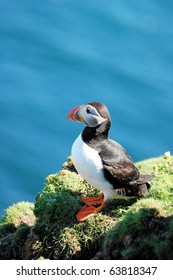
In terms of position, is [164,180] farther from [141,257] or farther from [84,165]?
[141,257]

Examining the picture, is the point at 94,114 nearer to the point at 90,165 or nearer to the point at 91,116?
the point at 91,116

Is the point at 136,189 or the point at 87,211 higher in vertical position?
the point at 136,189

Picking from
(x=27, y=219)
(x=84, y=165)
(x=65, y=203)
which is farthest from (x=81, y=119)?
(x=27, y=219)

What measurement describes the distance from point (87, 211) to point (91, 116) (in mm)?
775

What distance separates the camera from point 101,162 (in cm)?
543

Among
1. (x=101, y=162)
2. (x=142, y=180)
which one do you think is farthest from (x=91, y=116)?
(x=142, y=180)

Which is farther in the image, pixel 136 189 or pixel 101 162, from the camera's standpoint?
pixel 136 189

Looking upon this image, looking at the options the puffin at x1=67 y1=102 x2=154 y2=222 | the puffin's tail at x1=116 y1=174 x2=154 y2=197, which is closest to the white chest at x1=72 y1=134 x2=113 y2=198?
the puffin at x1=67 y1=102 x2=154 y2=222

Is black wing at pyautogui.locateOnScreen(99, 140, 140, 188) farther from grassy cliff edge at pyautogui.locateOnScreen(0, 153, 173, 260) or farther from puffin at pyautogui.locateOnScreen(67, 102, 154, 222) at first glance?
grassy cliff edge at pyautogui.locateOnScreen(0, 153, 173, 260)

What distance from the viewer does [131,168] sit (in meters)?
5.58

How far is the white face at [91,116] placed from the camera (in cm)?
545

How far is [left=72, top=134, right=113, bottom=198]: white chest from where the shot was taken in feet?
17.7
